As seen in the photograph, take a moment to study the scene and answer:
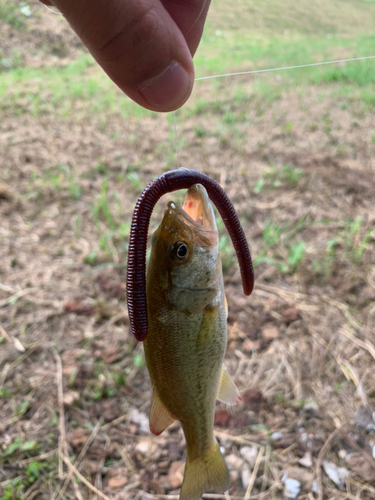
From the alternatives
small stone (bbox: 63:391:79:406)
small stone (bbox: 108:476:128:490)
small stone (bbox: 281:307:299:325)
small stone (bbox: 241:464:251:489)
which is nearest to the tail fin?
small stone (bbox: 241:464:251:489)

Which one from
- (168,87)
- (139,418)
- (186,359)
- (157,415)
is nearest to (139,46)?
(168,87)

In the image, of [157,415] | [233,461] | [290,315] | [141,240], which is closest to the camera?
[141,240]

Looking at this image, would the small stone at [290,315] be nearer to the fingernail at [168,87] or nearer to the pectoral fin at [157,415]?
the pectoral fin at [157,415]

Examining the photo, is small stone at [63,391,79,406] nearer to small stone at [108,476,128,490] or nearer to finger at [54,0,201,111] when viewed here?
small stone at [108,476,128,490]

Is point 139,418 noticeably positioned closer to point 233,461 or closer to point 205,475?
point 233,461

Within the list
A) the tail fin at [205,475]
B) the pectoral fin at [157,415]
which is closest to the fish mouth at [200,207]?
the pectoral fin at [157,415]
